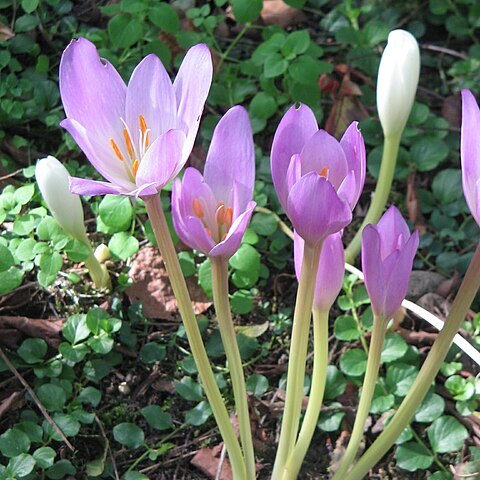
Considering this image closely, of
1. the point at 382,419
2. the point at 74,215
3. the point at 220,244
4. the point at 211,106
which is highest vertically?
the point at 220,244

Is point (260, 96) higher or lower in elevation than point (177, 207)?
lower

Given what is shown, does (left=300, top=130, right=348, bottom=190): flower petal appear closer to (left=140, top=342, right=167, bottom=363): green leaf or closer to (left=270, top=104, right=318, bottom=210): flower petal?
(left=270, top=104, right=318, bottom=210): flower petal

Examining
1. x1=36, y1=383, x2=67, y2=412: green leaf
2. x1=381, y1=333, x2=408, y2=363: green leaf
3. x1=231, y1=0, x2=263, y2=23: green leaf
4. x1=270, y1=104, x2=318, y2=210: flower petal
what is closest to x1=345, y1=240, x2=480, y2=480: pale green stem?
x1=270, y1=104, x2=318, y2=210: flower petal

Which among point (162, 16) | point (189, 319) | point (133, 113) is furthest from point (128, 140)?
point (162, 16)

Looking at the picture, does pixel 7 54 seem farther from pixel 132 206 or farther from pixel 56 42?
pixel 132 206

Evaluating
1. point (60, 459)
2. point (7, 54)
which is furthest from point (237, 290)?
point (7, 54)
